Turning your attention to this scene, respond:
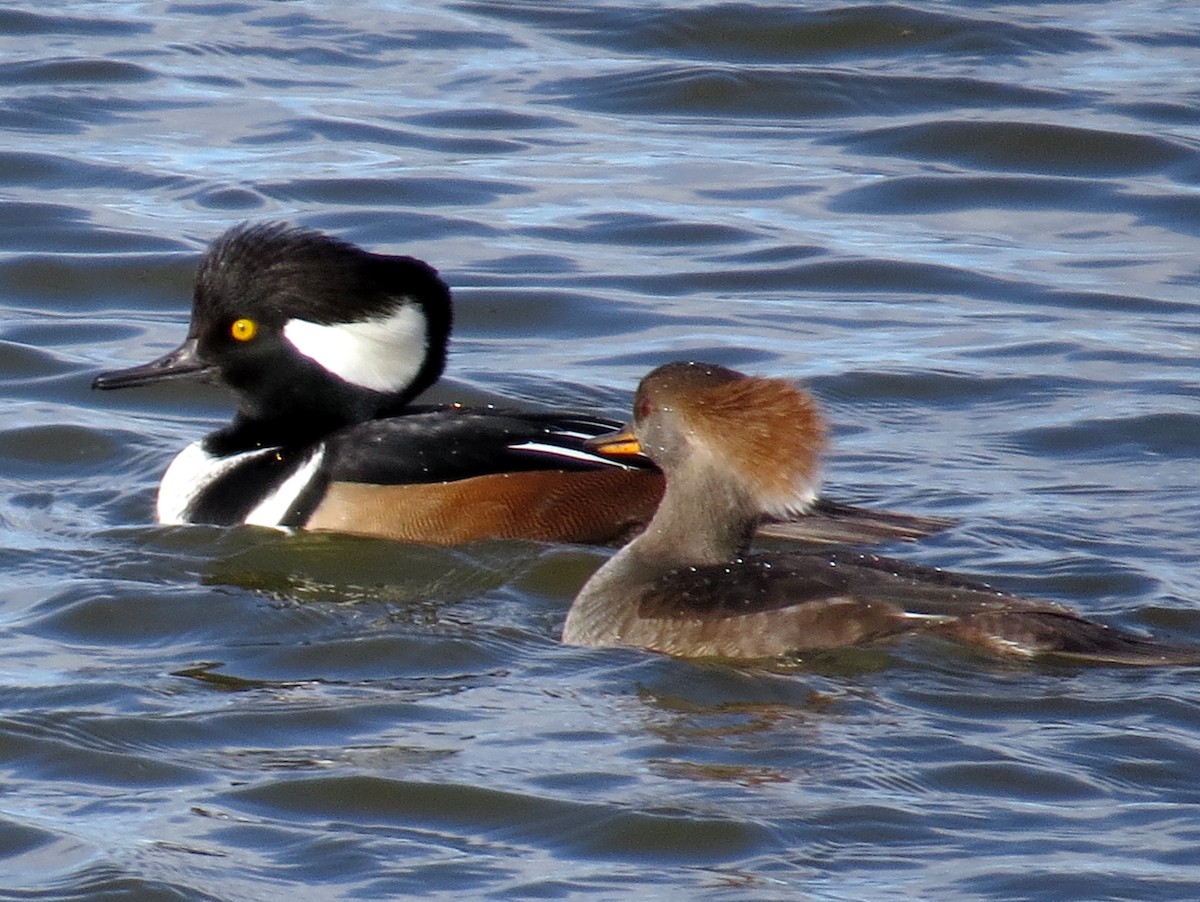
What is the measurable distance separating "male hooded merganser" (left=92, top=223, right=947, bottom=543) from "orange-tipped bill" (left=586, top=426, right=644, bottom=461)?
2.23 ft

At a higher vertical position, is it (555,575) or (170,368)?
(170,368)

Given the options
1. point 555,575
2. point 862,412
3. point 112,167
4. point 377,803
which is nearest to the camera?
point 377,803

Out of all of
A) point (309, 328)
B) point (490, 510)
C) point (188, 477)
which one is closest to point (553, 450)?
point (490, 510)

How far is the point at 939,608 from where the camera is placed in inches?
253

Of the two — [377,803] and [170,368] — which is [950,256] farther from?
[377,803]

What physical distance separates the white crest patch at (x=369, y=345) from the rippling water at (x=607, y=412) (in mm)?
753

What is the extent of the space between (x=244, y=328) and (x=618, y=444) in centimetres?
172

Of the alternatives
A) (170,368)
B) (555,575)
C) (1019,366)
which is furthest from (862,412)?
(170,368)

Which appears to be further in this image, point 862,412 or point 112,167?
point 112,167

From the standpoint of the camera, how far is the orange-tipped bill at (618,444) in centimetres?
715

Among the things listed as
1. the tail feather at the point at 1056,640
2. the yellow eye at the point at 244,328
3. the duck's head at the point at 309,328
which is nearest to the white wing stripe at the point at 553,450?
the duck's head at the point at 309,328

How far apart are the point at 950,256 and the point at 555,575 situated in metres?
4.96

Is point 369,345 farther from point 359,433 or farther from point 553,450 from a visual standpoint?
point 553,450

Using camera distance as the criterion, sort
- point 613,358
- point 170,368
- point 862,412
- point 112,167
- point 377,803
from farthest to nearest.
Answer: point 112,167 < point 613,358 < point 862,412 < point 170,368 < point 377,803
